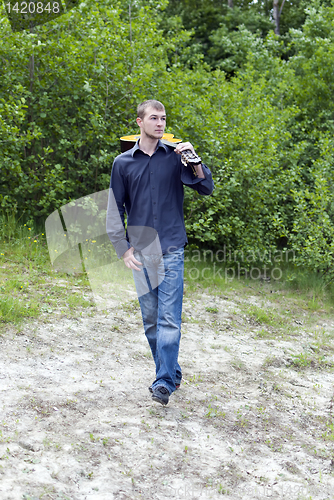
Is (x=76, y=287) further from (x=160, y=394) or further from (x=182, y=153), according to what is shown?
(x=182, y=153)

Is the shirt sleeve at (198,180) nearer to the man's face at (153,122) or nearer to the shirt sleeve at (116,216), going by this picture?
the man's face at (153,122)

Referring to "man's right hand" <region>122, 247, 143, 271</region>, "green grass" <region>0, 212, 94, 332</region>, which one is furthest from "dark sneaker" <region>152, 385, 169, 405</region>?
"green grass" <region>0, 212, 94, 332</region>

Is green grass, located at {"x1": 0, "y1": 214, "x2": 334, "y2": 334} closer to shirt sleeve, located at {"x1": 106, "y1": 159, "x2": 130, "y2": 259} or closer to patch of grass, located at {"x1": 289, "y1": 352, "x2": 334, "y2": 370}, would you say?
patch of grass, located at {"x1": 289, "y1": 352, "x2": 334, "y2": 370}

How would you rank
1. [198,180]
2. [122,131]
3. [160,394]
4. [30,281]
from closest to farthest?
[198,180], [160,394], [30,281], [122,131]

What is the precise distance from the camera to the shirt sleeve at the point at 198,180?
3562mm

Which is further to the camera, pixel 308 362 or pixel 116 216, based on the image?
pixel 308 362

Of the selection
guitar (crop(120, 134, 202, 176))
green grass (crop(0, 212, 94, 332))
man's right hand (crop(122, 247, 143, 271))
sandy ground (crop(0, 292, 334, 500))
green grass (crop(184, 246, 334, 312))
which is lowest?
green grass (crop(184, 246, 334, 312))

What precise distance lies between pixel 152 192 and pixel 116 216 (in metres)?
0.34

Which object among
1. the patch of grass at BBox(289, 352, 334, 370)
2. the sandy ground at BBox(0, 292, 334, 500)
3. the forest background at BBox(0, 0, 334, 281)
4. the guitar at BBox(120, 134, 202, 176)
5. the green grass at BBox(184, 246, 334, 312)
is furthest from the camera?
the green grass at BBox(184, 246, 334, 312)

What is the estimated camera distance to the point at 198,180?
3551 millimetres

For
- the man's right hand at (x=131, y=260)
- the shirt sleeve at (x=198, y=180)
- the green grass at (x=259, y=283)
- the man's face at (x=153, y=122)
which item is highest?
the man's face at (x=153, y=122)

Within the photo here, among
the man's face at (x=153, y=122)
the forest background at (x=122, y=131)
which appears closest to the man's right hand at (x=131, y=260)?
the man's face at (x=153, y=122)

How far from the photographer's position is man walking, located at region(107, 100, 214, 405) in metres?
3.61

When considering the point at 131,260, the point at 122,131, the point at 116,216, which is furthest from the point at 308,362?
the point at 122,131
